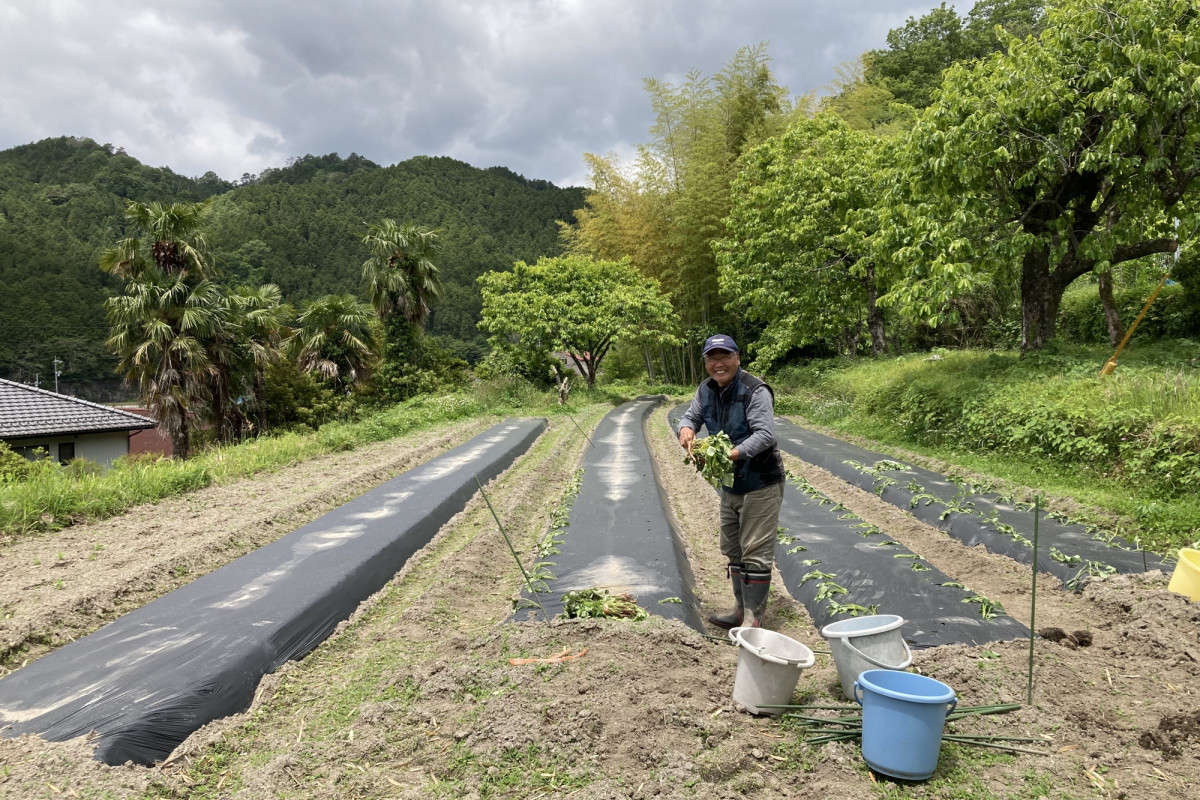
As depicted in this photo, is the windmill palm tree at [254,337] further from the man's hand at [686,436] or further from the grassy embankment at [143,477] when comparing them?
the man's hand at [686,436]

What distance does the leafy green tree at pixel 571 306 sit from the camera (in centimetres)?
2108

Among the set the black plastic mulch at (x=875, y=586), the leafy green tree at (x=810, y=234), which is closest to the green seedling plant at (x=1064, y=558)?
the black plastic mulch at (x=875, y=586)

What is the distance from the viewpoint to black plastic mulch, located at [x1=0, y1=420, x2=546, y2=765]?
2744 mm

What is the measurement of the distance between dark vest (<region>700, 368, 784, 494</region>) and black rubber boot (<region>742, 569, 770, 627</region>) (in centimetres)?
46

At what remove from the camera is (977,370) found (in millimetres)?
9617

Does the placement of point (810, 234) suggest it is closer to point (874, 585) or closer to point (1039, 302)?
point (1039, 302)

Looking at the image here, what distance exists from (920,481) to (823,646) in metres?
3.91

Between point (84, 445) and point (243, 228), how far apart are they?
3222 cm

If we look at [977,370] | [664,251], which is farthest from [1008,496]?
[664,251]

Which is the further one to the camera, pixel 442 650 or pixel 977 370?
pixel 977 370

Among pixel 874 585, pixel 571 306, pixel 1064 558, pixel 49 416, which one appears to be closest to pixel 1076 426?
pixel 1064 558

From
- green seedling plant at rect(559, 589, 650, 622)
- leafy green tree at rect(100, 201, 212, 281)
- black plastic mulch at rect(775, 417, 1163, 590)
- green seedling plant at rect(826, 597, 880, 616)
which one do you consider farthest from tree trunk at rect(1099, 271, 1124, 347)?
leafy green tree at rect(100, 201, 212, 281)

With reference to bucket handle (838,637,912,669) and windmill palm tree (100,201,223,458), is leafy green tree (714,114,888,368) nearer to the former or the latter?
windmill palm tree (100,201,223,458)

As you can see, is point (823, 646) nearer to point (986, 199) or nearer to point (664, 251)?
→ point (986, 199)
